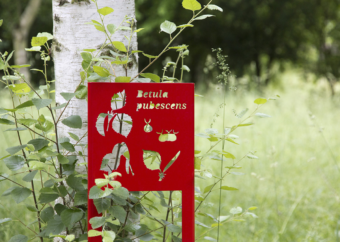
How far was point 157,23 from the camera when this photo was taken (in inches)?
400

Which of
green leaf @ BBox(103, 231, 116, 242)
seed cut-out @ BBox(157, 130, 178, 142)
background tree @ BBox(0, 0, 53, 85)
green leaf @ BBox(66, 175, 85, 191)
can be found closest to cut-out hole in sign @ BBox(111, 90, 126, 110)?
seed cut-out @ BBox(157, 130, 178, 142)

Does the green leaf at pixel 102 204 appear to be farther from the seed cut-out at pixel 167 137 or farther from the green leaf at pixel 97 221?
the seed cut-out at pixel 167 137

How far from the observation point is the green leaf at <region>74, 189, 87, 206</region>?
1080 millimetres

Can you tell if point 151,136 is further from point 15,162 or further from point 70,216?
point 15,162

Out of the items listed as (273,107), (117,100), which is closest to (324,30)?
(273,107)

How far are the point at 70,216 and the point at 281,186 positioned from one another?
97.7 inches

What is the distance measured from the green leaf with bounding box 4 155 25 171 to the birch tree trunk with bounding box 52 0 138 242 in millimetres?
274

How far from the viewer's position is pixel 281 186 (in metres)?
3.06

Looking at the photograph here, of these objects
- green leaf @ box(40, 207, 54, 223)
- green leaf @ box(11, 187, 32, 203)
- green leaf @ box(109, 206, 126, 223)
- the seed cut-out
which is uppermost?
the seed cut-out

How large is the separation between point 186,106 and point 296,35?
549 inches

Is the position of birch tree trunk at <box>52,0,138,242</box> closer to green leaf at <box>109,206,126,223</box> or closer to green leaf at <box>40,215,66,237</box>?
green leaf at <box>40,215,66,237</box>

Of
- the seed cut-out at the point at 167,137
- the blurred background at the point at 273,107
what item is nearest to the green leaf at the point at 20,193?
the seed cut-out at the point at 167,137

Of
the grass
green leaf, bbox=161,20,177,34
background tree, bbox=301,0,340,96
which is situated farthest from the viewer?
background tree, bbox=301,0,340,96

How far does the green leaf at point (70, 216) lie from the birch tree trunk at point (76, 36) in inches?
11.1
